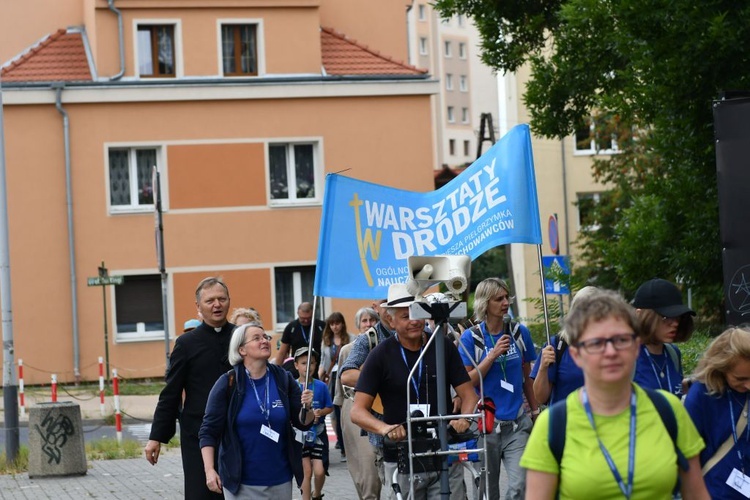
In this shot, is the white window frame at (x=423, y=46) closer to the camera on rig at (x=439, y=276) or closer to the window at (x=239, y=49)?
the window at (x=239, y=49)

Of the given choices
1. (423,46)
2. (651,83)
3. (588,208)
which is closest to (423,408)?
(651,83)

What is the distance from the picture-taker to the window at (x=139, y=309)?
3366 centimetres

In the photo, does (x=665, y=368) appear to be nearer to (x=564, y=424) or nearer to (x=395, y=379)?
(x=395, y=379)

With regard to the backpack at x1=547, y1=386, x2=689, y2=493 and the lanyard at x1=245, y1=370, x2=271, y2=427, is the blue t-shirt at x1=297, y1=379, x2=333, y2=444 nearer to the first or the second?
the lanyard at x1=245, y1=370, x2=271, y2=427

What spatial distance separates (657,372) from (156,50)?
29234 millimetres

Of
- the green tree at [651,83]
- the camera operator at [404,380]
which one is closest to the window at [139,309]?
the green tree at [651,83]

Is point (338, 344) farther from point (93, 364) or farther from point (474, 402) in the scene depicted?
point (93, 364)

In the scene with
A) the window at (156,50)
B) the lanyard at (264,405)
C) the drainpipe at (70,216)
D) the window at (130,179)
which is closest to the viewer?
the lanyard at (264,405)

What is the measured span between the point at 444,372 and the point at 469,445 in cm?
108

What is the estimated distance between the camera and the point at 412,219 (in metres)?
9.81

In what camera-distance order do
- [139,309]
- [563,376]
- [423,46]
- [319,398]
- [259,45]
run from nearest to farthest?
Result: [563,376] → [319,398] → [139,309] → [259,45] → [423,46]

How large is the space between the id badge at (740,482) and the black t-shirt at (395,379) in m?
2.30

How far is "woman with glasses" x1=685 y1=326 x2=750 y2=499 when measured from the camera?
5.84 meters

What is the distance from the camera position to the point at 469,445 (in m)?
8.36
